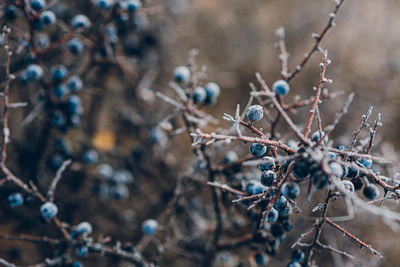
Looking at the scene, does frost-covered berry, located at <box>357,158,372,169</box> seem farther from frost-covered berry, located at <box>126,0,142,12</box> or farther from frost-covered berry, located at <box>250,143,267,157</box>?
frost-covered berry, located at <box>126,0,142,12</box>

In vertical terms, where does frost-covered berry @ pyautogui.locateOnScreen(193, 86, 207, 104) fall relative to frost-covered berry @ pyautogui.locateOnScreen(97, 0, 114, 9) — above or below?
above

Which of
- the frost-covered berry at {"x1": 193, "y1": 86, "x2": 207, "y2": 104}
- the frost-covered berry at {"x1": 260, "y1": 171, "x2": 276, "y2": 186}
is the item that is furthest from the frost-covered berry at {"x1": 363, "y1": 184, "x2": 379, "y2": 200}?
the frost-covered berry at {"x1": 193, "y1": 86, "x2": 207, "y2": 104}

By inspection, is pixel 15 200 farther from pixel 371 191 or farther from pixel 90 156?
pixel 371 191

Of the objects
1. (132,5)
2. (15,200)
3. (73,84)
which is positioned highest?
(132,5)

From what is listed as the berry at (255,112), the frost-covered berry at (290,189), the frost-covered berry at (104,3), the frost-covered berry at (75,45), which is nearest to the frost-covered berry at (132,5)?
the frost-covered berry at (104,3)

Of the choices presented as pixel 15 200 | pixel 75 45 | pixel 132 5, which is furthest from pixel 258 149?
pixel 75 45

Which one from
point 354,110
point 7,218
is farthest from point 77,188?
point 354,110

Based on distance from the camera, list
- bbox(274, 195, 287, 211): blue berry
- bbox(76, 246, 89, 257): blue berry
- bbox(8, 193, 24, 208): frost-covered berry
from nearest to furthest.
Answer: bbox(274, 195, 287, 211): blue berry, bbox(76, 246, 89, 257): blue berry, bbox(8, 193, 24, 208): frost-covered berry
